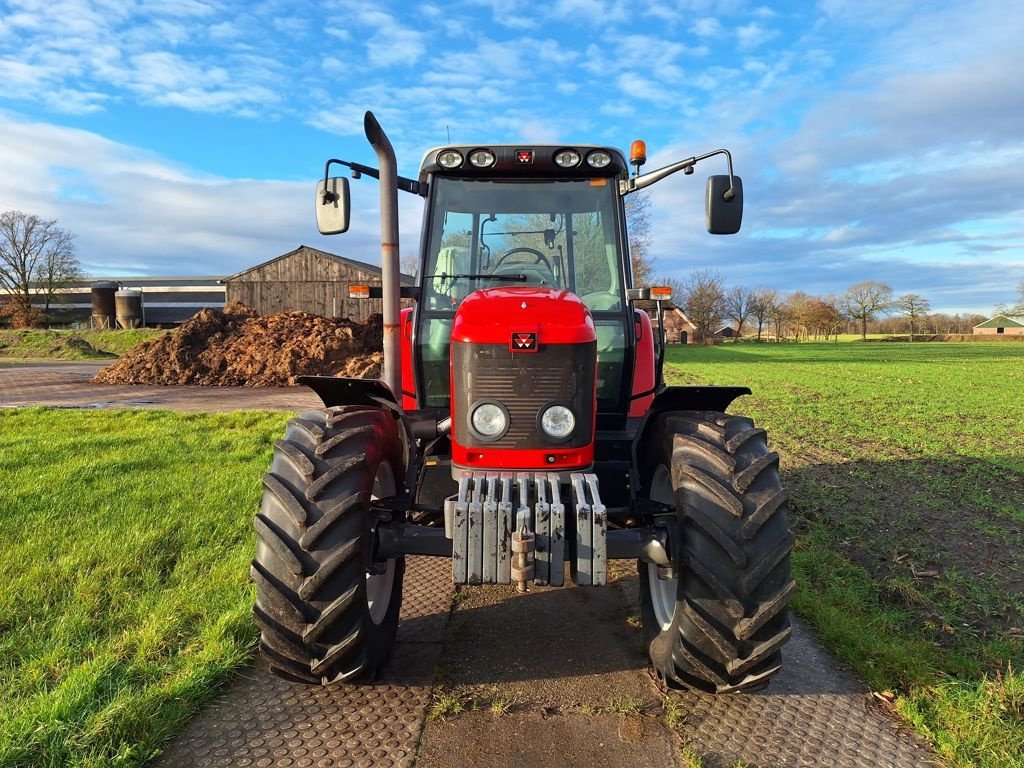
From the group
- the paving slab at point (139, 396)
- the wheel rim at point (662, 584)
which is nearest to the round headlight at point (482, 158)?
the wheel rim at point (662, 584)

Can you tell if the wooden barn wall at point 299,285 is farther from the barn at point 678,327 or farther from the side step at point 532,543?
the barn at point 678,327

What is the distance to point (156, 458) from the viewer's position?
7.33m

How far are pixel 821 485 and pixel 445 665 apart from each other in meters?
5.08

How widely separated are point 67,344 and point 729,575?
3130 cm

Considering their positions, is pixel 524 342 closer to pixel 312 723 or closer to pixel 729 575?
pixel 729 575

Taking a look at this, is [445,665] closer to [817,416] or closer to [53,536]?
[53,536]

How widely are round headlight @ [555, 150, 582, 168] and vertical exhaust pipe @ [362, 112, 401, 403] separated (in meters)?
0.98

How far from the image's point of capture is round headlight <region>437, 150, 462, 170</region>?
3.95 metres

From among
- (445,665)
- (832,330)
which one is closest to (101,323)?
(445,665)

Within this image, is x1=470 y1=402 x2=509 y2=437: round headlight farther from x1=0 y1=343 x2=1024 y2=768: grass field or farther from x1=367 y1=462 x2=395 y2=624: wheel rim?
x1=0 y1=343 x2=1024 y2=768: grass field

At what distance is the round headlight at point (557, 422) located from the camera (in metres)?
3.05

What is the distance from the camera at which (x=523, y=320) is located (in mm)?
3082

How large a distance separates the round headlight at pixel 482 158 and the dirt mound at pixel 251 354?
38.7ft

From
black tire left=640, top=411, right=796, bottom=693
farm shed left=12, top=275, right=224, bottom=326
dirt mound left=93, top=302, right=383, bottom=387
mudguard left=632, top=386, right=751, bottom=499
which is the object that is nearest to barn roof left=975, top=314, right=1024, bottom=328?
farm shed left=12, top=275, right=224, bottom=326
